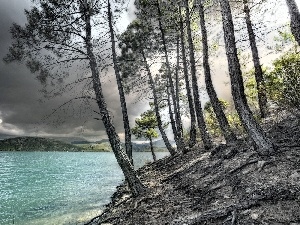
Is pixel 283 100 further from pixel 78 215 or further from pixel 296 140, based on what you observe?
pixel 78 215

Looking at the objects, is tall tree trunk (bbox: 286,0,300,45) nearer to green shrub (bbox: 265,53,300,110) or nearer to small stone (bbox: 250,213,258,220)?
green shrub (bbox: 265,53,300,110)

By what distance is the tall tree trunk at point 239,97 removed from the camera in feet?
29.6

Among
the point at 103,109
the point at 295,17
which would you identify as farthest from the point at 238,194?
the point at 295,17

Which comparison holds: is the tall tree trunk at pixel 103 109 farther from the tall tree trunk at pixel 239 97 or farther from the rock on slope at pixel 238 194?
the tall tree trunk at pixel 239 97

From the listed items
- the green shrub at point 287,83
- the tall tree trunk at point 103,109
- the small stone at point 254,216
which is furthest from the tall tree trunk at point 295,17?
the small stone at point 254,216

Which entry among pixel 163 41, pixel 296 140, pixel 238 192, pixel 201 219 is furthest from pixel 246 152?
pixel 163 41

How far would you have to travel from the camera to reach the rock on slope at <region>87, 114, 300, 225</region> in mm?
5898

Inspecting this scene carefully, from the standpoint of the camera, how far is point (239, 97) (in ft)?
30.8

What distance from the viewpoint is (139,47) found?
25703 mm

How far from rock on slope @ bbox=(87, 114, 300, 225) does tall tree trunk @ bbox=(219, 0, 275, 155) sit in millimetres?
458

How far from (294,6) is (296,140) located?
19.7ft

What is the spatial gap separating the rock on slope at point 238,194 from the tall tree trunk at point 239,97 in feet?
1.50

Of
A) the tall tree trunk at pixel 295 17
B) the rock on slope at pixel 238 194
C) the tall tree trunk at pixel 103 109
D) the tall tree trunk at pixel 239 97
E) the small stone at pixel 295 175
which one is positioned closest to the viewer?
the rock on slope at pixel 238 194

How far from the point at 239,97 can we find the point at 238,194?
337cm
